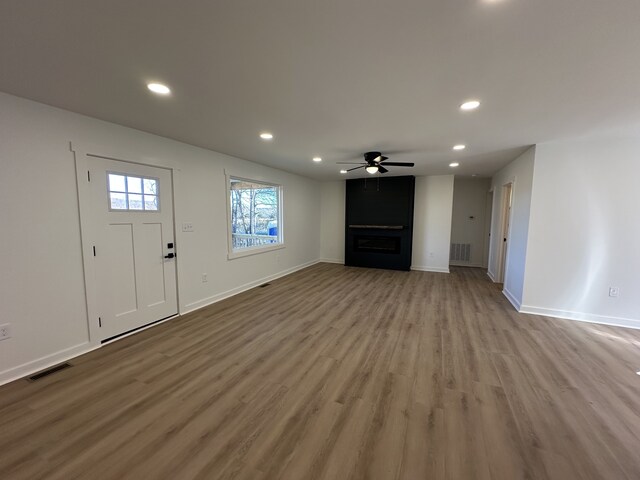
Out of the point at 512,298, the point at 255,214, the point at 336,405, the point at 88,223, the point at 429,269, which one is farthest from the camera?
the point at 429,269

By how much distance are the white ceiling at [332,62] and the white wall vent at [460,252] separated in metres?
4.89

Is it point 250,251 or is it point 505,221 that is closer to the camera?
point 250,251

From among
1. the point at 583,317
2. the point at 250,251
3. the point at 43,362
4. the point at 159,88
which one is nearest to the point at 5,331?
the point at 43,362

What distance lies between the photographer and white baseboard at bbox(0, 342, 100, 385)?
2250 millimetres

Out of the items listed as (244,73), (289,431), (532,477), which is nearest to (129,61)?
(244,73)

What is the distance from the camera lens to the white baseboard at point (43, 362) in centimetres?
225

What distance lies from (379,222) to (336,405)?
18.1 ft

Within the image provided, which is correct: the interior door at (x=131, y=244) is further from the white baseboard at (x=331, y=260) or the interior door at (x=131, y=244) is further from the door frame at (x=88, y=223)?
the white baseboard at (x=331, y=260)

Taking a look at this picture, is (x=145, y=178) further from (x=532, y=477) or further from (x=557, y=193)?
(x=557, y=193)

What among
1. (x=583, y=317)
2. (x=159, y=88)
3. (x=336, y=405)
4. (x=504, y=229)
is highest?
(x=159, y=88)

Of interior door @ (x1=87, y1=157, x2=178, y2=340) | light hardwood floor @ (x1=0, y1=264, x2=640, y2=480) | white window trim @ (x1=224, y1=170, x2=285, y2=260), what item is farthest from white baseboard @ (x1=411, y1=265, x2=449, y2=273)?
interior door @ (x1=87, y1=157, x2=178, y2=340)

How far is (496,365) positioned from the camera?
255 centimetres

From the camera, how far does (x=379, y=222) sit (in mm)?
7020

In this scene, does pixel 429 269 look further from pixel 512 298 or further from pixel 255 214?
pixel 255 214
